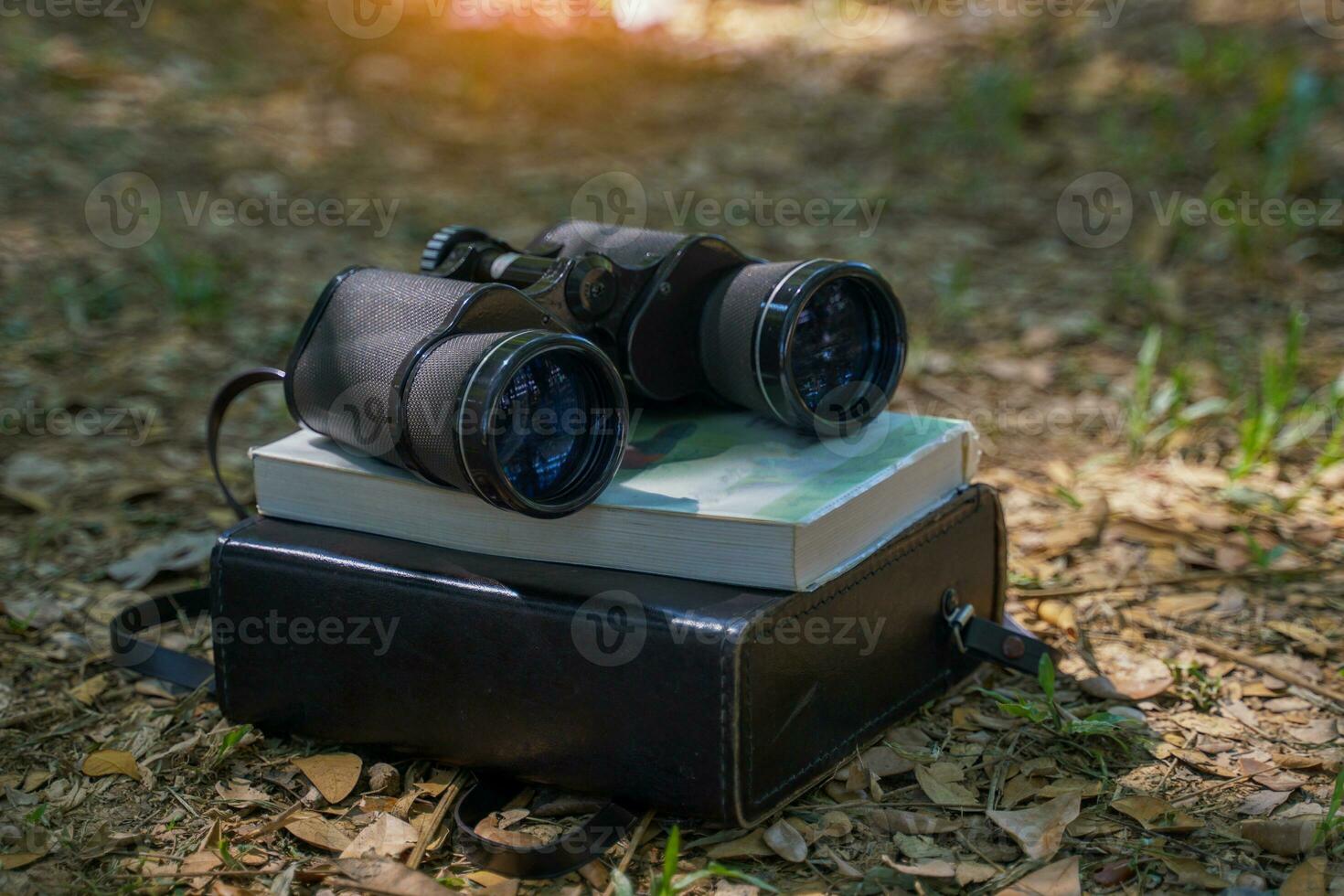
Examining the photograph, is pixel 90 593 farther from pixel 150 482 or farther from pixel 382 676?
pixel 382 676

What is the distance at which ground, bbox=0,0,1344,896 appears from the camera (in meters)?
1.45

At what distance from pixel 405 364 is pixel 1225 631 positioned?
1.15 metres

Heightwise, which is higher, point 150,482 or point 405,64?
point 405,64

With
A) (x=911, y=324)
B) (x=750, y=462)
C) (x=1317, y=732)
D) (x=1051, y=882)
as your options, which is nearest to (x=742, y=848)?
(x=1051, y=882)

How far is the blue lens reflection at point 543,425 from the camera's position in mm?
1394

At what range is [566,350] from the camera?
54.6 inches

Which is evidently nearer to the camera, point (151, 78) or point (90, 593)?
point (90, 593)

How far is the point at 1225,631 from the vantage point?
1849mm

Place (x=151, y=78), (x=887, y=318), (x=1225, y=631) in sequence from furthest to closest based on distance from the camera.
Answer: (x=151, y=78)
(x=1225, y=631)
(x=887, y=318)

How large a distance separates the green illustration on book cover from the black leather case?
0.08m

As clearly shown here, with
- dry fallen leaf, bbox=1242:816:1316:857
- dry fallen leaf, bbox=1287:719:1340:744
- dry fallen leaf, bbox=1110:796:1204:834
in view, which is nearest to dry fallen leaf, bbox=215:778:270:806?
dry fallen leaf, bbox=1110:796:1204:834

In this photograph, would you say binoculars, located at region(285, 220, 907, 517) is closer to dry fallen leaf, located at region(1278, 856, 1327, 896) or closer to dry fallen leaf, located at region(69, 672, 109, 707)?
dry fallen leaf, located at region(69, 672, 109, 707)

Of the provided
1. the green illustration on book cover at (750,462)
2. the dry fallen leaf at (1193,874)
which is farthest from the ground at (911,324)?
the green illustration on book cover at (750,462)

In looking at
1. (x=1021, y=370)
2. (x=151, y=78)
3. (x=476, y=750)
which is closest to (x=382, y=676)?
(x=476, y=750)
